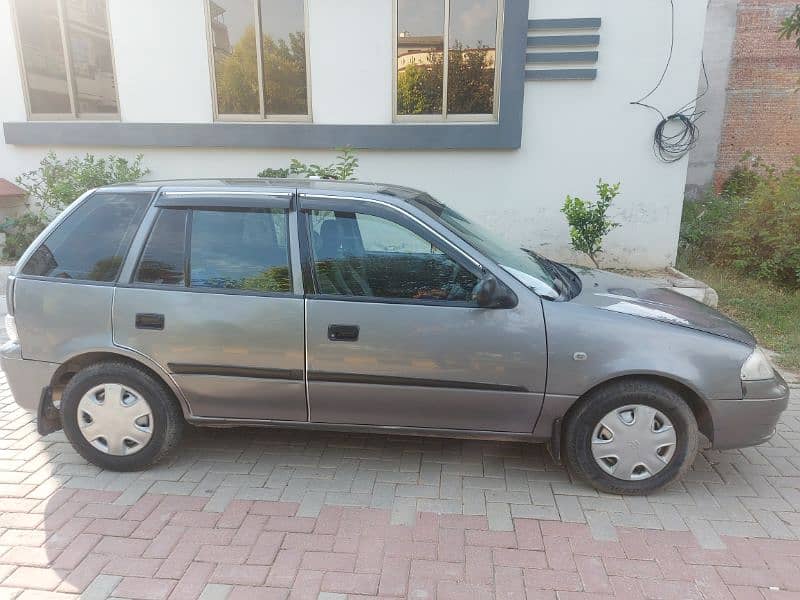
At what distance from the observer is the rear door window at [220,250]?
324 cm

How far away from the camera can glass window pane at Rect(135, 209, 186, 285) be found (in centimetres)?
328

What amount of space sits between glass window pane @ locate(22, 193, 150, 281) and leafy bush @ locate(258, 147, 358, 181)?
3988mm

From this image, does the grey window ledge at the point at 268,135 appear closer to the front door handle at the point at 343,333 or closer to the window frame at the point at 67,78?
the window frame at the point at 67,78

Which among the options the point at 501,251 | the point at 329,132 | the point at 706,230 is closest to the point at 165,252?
the point at 501,251

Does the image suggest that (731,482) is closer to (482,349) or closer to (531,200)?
(482,349)

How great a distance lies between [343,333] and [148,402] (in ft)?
4.25

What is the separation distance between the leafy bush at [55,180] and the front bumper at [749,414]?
26.7 feet

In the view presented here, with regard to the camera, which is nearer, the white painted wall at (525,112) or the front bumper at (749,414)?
the front bumper at (749,414)

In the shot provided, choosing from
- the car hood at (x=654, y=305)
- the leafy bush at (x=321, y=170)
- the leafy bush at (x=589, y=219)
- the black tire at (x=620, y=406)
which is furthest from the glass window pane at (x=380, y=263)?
the leafy bush at (x=589, y=219)

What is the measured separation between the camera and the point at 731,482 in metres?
3.36

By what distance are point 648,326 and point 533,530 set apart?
128cm

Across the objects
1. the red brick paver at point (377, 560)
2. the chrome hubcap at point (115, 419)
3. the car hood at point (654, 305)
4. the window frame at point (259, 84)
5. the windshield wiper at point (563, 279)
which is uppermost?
the window frame at point (259, 84)

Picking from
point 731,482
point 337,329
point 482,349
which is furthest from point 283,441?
point 731,482

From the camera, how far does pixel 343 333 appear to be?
3.10 meters
